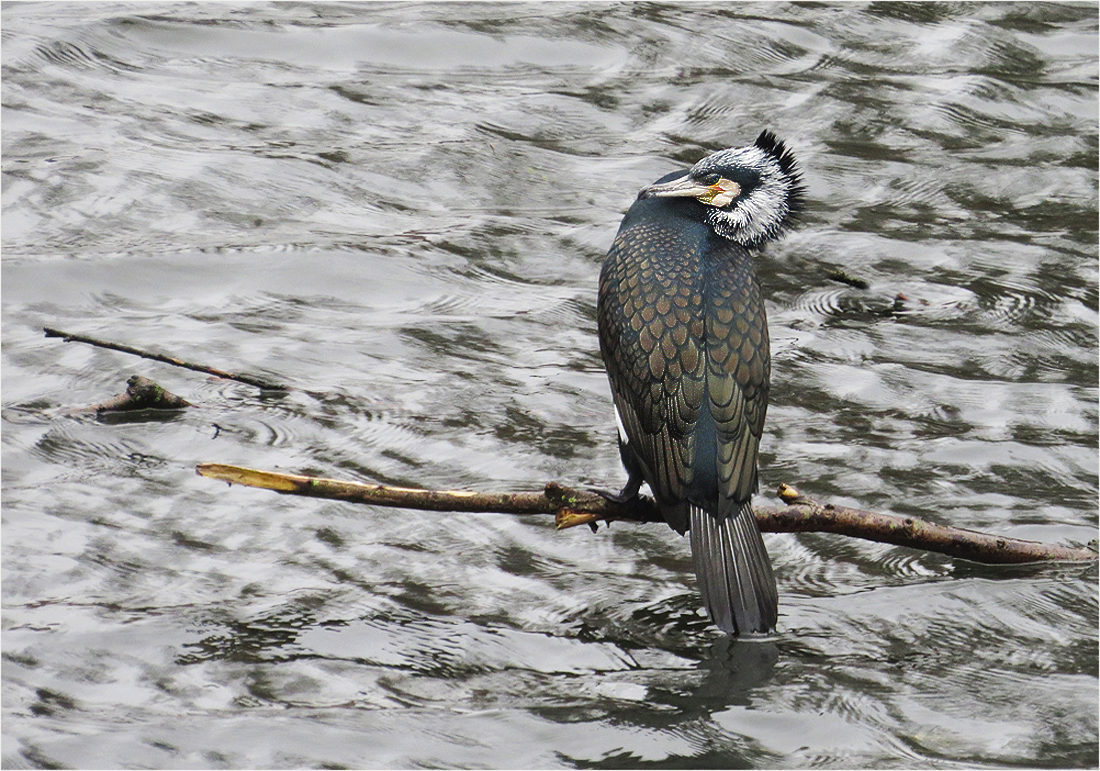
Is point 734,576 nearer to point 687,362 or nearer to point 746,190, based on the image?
point 687,362

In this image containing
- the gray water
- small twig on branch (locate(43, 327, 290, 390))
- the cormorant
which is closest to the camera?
the gray water

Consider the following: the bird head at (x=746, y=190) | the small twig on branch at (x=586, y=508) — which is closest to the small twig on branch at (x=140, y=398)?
the small twig on branch at (x=586, y=508)

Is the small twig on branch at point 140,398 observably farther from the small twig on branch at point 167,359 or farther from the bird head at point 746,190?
the bird head at point 746,190

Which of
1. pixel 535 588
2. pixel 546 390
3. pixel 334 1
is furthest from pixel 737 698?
pixel 334 1

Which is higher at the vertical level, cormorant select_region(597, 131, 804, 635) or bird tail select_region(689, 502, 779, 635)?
cormorant select_region(597, 131, 804, 635)

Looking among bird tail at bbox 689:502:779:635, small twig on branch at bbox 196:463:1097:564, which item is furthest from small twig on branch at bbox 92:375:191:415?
bird tail at bbox 689:502:779:635

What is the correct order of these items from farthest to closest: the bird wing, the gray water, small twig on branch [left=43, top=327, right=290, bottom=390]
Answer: small twig on branch [left=43, top=327, right=290, bottom=390]
the bird wing
the gray water

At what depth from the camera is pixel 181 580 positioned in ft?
15.9

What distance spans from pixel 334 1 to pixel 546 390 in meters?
5.11

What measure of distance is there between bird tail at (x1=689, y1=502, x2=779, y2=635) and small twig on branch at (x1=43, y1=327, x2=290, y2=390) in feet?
7.38

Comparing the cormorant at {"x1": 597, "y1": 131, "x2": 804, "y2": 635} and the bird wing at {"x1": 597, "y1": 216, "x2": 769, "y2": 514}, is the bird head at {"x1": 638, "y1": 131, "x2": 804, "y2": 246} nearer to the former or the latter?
the cormorant at {"x1": 597, "y1": 131, "x2": 804, "y2": 635}

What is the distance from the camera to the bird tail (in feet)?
14.0

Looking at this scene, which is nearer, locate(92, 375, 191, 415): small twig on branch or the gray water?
the gray water

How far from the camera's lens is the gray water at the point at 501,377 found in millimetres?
4246
